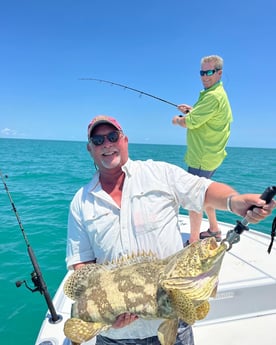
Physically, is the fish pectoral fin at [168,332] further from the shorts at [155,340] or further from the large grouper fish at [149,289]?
the shorts at [155,340]

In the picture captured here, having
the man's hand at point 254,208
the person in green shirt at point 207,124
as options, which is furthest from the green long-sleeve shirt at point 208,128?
the man's hand at point 254,208

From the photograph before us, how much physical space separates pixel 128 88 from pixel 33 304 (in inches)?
228

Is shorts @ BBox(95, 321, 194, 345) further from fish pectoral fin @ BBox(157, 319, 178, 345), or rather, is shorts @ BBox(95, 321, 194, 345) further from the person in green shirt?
the person in green shirt

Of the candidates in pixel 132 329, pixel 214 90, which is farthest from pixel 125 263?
pixel 214 90

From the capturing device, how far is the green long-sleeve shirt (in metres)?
3.89

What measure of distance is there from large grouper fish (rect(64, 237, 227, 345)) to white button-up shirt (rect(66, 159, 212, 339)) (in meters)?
0.19

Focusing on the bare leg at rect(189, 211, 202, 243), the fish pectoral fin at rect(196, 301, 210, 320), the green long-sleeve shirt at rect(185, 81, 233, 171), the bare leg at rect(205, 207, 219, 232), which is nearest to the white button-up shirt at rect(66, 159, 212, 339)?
the fish pectoral fin at rect(196, 301, 210, 320)

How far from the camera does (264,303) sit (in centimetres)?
333

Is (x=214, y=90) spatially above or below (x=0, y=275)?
above

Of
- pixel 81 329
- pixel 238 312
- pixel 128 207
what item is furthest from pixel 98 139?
pixel 238 312

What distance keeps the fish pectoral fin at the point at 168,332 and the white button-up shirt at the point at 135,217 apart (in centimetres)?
32

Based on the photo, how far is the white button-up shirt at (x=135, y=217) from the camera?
202 cm

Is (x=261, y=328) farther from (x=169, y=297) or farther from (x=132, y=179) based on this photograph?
(x=132, y=179)

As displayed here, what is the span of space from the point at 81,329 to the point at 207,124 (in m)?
3.29
